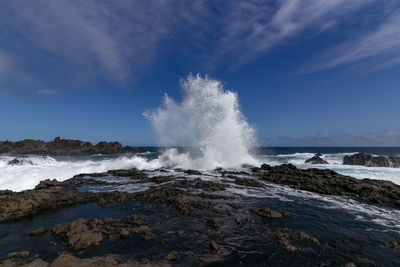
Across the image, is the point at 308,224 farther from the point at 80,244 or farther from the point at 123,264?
the point at 80,244

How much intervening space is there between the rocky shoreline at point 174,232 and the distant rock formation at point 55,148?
5985cm

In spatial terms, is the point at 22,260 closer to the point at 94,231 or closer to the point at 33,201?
the point at 94,231

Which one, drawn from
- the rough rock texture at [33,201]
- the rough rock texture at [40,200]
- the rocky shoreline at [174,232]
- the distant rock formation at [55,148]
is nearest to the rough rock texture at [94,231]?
the rocky shoreline at [174,232]

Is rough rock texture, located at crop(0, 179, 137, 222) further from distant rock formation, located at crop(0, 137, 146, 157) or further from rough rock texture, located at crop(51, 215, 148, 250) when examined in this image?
distant rock formation, located at crop(0, 137, 146, 157)

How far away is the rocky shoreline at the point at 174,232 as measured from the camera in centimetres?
520

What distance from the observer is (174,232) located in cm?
670

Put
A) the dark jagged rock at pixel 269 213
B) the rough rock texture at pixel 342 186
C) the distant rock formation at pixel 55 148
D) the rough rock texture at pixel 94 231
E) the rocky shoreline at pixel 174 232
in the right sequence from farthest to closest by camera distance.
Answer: the distant rock formation at pixel 55 148
the rough rock texture at pixel 342 186
the dark jagged rock at pixel 269 213
the rough rock texture at pixel 94 231
the rocky shoreline at pixel 174 232

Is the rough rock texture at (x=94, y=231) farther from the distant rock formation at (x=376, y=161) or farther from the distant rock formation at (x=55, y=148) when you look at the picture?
the distant rock formation at (x=55, y=148)

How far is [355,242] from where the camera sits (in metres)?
6.21

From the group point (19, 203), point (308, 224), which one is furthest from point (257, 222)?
point (19, 203)

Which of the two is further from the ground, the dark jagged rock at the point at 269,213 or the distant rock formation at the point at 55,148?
the distant rock formation at the point at 55,148

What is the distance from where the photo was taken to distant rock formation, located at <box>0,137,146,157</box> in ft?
191

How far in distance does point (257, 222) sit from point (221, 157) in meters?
19.0

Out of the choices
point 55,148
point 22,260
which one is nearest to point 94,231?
point 22,260
